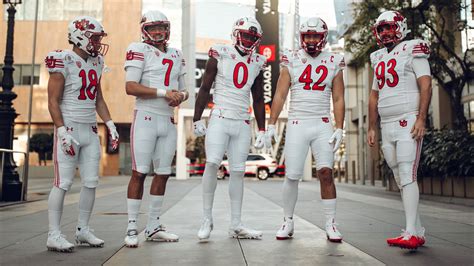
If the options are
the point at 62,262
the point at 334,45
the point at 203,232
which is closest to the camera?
the point at 62,262

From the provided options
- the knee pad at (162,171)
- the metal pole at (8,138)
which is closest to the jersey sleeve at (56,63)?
the knee pad at (162,171)

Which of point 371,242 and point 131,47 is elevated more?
point 131,47

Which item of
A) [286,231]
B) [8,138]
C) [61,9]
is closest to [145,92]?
[286,231]

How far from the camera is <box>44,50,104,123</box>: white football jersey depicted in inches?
170

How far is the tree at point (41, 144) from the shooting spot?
35.3m

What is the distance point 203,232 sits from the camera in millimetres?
4590

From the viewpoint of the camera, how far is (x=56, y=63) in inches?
169

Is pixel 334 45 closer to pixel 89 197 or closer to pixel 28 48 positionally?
pixel 28 48

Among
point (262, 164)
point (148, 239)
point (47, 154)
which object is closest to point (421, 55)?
point (148, 239)

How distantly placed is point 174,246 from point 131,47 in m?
1.99

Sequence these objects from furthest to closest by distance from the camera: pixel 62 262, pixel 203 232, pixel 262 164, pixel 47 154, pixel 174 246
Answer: pixel 47 154 < pixel 262 164 < pixel 203 232 < pixel 174 246 < pixel 62 262

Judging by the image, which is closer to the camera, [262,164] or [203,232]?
[203,232]

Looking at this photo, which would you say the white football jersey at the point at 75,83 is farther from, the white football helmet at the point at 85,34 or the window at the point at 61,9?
the window at the point at 61,9

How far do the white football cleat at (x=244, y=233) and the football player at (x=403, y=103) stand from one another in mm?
1280
